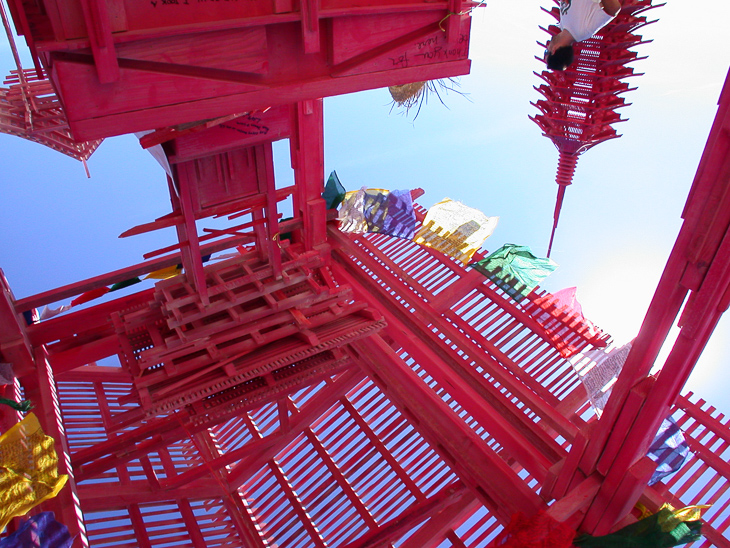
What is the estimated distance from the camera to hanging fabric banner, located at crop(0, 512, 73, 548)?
2930mm

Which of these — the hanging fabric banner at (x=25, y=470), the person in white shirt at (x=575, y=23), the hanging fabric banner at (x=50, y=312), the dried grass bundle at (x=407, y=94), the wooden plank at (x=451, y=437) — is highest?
the person in white shirt at (x=575, y=23)

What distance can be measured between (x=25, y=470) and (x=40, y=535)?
370 millimetres

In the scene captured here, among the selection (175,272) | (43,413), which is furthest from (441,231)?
(43,413)

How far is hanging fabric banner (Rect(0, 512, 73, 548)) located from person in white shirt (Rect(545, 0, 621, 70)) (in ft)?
12.6

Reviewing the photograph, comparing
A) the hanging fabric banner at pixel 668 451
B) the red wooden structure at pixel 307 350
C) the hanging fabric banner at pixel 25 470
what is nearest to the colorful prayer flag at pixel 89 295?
the red wooden structure at pixel 307 350

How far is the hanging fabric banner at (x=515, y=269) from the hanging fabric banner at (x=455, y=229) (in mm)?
256

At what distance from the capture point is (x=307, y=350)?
375 cm

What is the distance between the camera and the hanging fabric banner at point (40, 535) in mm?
2930

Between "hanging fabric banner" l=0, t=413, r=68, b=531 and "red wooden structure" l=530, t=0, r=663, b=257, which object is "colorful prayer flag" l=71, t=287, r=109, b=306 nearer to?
"hanging fabric banner" l=0, t=413, r=68, b=531

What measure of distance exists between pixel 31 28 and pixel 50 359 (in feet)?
10.1

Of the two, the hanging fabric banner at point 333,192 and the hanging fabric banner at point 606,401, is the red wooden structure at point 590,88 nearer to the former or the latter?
the hanging fabric banner at point 606,401

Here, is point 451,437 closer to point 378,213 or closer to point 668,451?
point 668,451

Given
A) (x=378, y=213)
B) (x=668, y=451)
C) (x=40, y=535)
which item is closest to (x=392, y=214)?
(x=378, y=213)

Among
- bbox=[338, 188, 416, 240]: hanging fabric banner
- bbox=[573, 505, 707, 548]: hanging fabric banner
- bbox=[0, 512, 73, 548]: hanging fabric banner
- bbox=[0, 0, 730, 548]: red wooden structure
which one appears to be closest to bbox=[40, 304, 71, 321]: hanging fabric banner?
bbox=[0, 0, 730, 548]: red wooden structure
